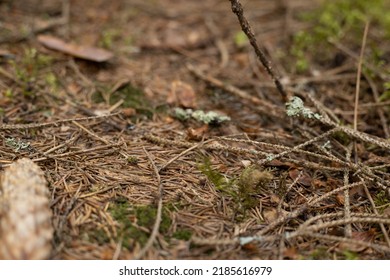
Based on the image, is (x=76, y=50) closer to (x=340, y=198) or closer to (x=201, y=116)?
(x=201, y=116)

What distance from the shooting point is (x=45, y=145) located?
2406 millimetres

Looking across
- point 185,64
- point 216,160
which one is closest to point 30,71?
point 185,64

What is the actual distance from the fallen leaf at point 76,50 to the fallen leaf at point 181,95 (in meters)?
0.67

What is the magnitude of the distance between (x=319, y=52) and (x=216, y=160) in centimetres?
192

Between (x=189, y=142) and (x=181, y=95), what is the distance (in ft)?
2.07

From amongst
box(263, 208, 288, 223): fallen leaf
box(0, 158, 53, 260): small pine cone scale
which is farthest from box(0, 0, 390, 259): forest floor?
box(0, 158, 53, 260): small pine cone scale

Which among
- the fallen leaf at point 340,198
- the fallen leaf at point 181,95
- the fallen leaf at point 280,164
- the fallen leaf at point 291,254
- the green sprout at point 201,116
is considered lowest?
the fallen leaf at point 291,254

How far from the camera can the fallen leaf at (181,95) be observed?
2.98 metres

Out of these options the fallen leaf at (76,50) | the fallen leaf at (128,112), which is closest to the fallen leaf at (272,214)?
the fallen leaf at (128,112)

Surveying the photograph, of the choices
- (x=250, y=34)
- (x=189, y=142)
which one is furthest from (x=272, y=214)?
(x=250, y=34)

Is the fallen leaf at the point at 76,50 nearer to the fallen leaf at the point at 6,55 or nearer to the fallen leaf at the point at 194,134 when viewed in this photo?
the fallen leaf at the point at 6,55

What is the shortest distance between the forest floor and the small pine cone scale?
168 mm
